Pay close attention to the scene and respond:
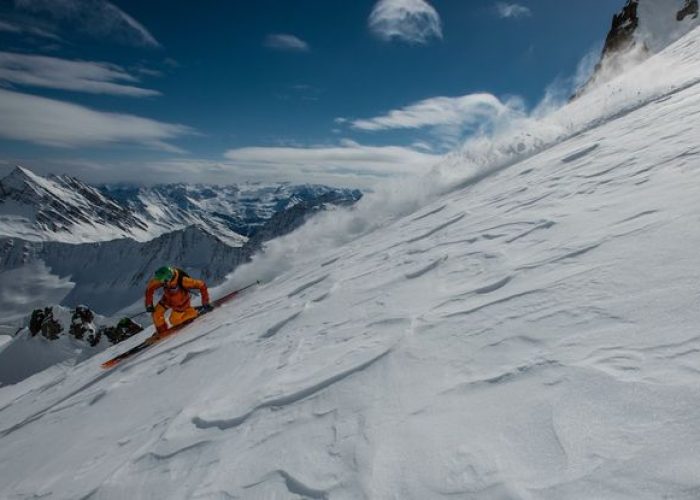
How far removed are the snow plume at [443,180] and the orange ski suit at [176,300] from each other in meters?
2.80

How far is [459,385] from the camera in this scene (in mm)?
2590

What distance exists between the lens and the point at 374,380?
3.00 meters

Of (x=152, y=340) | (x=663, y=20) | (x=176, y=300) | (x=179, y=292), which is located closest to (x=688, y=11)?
(x=663, y=20)

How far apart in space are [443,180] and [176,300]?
32.5 feet

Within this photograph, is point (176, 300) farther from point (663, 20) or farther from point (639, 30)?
point (663, 20)

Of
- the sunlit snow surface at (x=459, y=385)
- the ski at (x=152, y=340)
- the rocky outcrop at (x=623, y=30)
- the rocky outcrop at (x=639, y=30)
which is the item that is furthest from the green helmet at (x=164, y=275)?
the rocky outcrop at (x=623, y=30)

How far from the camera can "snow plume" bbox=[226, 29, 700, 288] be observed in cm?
1308

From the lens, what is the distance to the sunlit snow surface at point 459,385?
188 cm

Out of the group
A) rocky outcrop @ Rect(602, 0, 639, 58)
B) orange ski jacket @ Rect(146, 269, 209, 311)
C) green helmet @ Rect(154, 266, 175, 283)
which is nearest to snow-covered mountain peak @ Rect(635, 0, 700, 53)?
rocky outcrop @ Rect(602, 0, 639, 58)

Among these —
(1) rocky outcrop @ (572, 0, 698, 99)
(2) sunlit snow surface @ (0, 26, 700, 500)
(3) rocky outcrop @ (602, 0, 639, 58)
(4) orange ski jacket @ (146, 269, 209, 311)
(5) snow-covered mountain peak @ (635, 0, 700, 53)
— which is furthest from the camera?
(3) rocky outcrop @ (602, 0, 639, 58)

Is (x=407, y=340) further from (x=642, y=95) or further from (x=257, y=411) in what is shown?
(x=642, y=95)

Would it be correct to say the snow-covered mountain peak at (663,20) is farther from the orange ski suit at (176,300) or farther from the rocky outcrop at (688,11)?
the orange ski suit at (176,300)

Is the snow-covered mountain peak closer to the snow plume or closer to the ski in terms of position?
the snow plume

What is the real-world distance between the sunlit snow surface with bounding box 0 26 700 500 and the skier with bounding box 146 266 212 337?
3.86m
